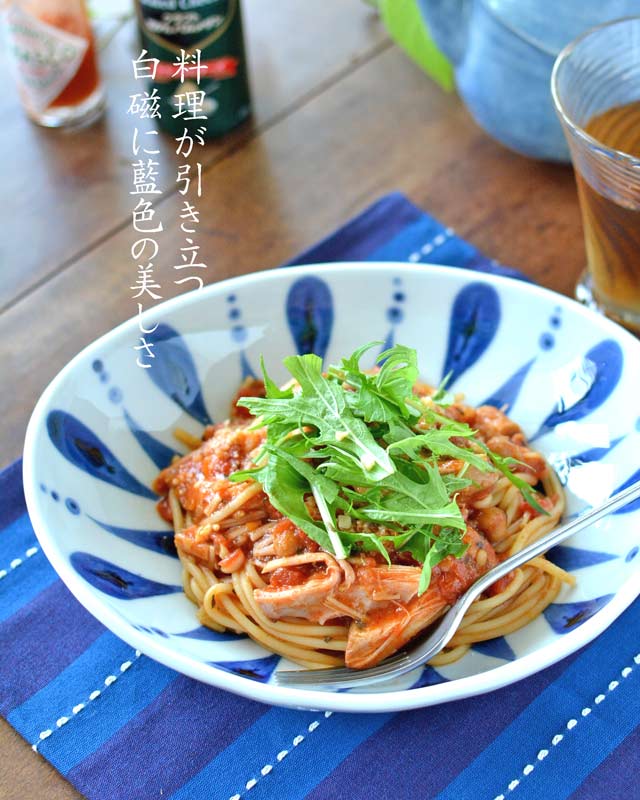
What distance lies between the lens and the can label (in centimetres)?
290

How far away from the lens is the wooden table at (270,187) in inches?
107

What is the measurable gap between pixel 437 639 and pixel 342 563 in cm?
23

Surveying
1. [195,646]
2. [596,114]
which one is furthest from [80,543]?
[596,114]

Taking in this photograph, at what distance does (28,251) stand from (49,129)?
0.56 m

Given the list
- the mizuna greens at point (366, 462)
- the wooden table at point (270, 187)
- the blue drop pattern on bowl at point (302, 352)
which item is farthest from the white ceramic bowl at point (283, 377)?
the wooden table at point (270, 187)

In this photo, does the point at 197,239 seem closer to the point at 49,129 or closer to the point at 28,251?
the point at 28,251

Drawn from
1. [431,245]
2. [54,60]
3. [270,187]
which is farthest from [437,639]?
[54,60]

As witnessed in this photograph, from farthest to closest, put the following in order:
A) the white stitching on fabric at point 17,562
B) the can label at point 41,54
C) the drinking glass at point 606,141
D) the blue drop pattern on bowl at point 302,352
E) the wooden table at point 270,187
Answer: the can label at point 41,54 < the wooden table at point 270,187 < the drinking glass at point 606,141 < the white stitching on fabric at point 17,562 < the blue drop pattern on bowl at point 302,352

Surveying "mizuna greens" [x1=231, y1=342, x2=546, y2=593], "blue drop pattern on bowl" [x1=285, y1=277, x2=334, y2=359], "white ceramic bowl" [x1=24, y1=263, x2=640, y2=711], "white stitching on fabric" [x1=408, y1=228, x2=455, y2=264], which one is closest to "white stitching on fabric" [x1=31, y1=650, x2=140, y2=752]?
"white ceramic bowl" [x1=24, y1=263, x2=640, y2=711]

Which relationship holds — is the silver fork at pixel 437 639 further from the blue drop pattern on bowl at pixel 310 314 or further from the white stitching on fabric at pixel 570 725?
the blue drop pattern on bowl at pixel 310 314

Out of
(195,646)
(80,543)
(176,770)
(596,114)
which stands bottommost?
(176,770)

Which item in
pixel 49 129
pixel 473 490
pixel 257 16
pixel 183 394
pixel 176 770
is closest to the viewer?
pixel 176 770

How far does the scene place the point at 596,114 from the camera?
8.30 ft

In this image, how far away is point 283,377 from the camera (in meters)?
2.34
